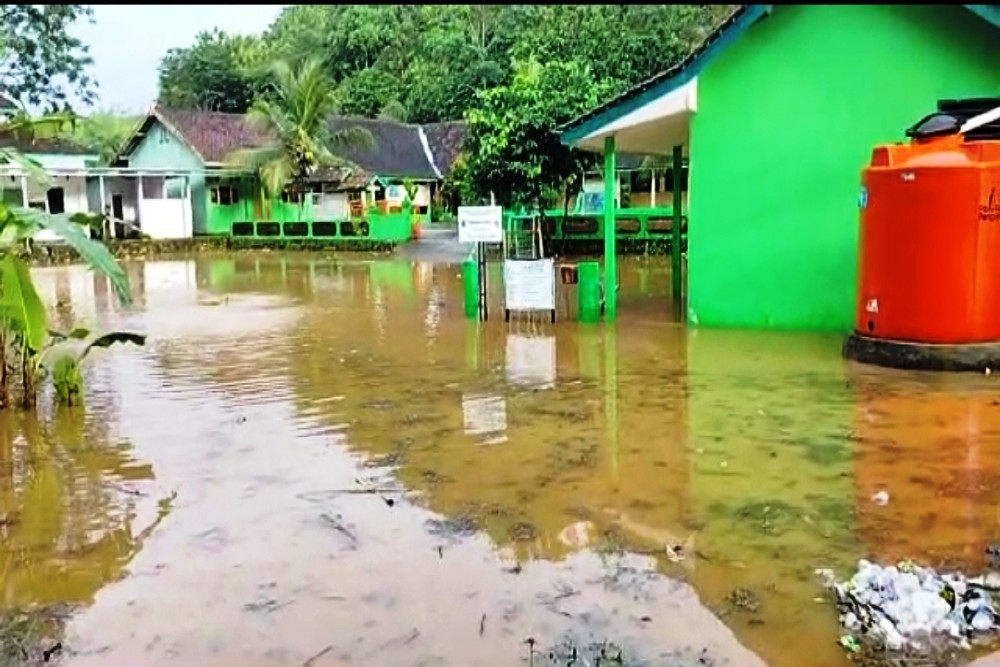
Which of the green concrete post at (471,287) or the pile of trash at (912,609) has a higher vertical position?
the green concrete post at (471,287)

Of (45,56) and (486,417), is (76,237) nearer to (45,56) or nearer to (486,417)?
(486,417)

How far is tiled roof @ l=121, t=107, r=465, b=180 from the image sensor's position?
40531 millimetres

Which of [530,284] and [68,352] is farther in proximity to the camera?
[530,284]

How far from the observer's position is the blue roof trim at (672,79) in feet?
39.6

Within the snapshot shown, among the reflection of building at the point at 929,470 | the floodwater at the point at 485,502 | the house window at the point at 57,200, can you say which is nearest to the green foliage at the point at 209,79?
the house window at the point at 57,200

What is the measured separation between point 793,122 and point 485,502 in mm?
8251

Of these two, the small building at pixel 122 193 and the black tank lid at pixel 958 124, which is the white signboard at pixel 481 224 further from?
the small building at pixel 122 193

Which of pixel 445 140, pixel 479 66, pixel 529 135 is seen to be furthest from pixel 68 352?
pixel 479 66

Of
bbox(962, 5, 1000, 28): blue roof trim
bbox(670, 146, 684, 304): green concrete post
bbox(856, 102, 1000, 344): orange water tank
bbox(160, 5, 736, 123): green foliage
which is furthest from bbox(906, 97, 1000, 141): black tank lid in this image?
bbox(160, 5, 736, 123): green foliage

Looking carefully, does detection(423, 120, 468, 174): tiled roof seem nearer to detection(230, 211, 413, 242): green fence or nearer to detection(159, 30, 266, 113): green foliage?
detection(230, 211, 413, 242): green fence

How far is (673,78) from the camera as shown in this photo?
41.4ft

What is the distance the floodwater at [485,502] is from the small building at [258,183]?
27.3 m

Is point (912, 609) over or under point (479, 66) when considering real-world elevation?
under

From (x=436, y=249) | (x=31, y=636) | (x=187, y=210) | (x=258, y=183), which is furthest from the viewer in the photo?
(x=187, y=210)
